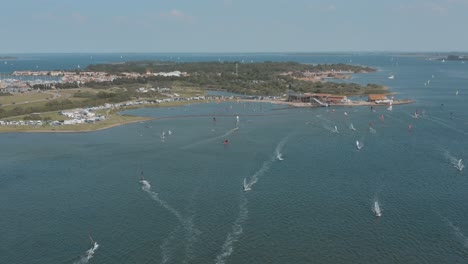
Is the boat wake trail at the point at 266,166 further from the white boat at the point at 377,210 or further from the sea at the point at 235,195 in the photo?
the white boat at the point at 377,210

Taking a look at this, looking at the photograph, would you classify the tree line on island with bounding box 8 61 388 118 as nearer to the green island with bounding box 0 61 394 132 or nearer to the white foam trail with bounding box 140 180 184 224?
the green island with bounding box 0 61 394 132

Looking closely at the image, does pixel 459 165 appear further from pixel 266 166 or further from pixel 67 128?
pixel 67 128

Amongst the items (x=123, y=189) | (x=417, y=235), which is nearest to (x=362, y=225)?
(x=417, y=235)

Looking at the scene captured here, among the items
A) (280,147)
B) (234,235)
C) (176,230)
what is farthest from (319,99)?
(176,230)

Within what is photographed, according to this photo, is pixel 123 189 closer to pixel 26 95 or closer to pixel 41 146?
pixel 41 146

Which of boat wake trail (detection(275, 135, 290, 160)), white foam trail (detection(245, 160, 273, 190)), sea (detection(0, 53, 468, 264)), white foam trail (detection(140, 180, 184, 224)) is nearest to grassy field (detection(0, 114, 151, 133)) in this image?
sea (detection(0, 53, 468, 264))
